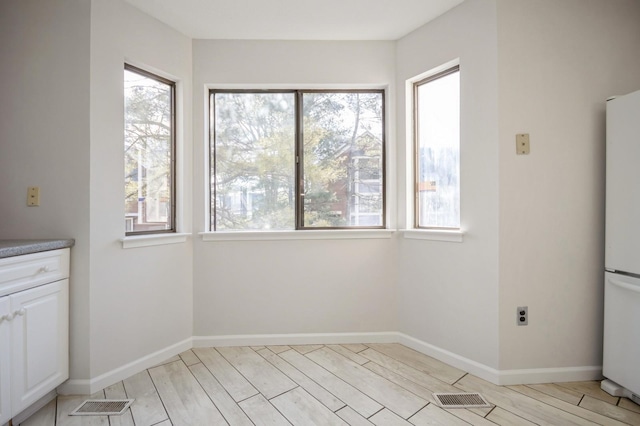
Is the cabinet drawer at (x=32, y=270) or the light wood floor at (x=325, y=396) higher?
the cabinet drawer at (x=32, y=270)

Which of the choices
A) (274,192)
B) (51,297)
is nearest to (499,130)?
(274,192)

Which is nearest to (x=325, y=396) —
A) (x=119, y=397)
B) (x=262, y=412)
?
(x=262, y=412)

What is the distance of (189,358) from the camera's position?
2.35 metres

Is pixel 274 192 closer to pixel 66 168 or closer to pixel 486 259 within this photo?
pixel 66 168

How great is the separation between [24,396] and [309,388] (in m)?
1.50

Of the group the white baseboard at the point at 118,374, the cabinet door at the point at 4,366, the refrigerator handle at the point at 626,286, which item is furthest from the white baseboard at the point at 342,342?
the refrigerator handle at the point at 626,286

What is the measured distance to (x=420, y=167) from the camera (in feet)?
8.32

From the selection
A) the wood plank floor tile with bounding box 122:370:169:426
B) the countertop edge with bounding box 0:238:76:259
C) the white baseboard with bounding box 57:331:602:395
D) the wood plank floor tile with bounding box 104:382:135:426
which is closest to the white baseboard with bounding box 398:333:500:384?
the white baseboard with bounding box 57:331:602:395

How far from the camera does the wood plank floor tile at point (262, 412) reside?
5.34 feet

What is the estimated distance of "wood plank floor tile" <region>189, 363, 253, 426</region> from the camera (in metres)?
1.65

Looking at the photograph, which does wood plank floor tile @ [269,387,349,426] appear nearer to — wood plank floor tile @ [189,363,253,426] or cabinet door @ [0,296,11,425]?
wood plank floor tile @ [189,363,253,426]

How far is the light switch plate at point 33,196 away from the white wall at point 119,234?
0.33 m

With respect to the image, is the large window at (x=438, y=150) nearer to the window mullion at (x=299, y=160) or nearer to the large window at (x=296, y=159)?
the large window at (x=296, y=159)

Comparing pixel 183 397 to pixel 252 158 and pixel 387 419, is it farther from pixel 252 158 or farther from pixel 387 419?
pixel 252 158
